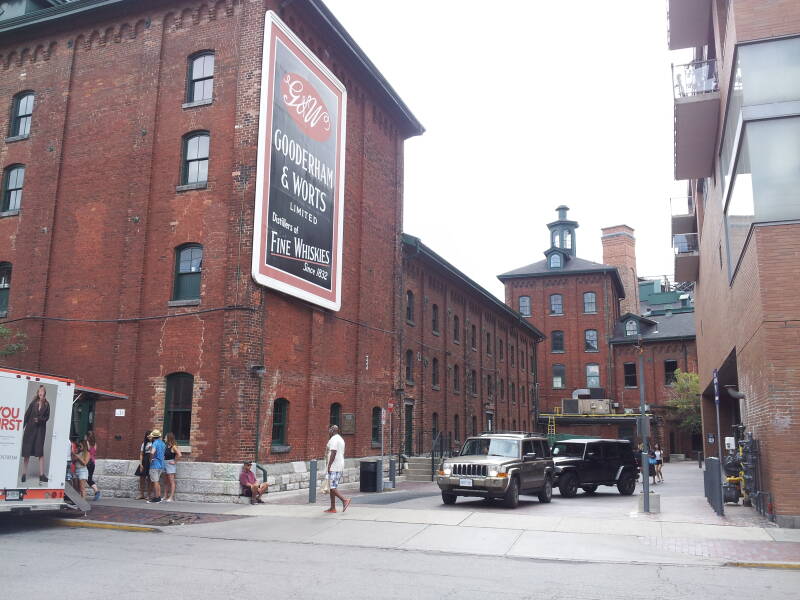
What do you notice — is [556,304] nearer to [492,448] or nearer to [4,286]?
[492,448]

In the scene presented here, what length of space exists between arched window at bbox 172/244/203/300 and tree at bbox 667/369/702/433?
140ft

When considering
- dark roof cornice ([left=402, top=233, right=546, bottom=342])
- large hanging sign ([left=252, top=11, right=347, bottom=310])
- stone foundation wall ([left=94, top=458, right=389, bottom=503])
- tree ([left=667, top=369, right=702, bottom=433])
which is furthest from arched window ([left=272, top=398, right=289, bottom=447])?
tree ([left=667, top=369, right=702, bottom=433])

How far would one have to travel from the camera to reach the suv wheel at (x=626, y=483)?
22.5m

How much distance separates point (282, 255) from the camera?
20094 mm

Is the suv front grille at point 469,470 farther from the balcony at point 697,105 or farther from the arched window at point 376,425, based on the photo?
the balcony at point 697,105

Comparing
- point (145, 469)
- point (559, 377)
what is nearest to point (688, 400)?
point (559, 377)

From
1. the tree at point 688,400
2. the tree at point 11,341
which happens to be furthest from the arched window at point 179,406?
the tree at point 688,400

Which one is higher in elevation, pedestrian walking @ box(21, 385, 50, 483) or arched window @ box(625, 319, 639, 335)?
arched window @ box(625, 319, 639, 335)

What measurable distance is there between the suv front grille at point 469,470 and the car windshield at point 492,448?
0.99 metres

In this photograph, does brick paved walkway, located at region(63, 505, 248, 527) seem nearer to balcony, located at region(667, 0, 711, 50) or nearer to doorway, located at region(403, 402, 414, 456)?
doorway, located at region(403, 402, 414, 456)

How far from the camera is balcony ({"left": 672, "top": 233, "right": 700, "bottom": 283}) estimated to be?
3181cm

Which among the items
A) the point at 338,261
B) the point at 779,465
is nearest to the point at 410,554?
the point at 779,465

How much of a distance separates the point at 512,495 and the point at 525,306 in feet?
172

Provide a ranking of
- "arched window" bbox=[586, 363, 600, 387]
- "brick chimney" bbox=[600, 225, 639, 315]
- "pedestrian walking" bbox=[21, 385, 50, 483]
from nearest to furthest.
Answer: "pedestrian walking" bbox=[21, 385, 50, 483], "arched window" bbox=[586, 363, 600, 387], "brick chimney" bbox=[600, 225, 639, 315]
